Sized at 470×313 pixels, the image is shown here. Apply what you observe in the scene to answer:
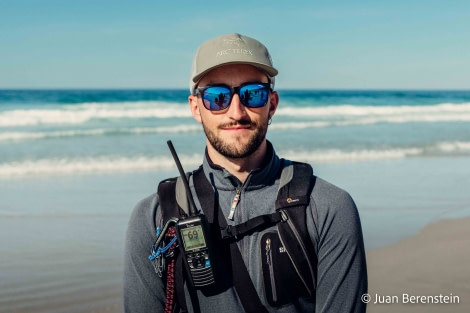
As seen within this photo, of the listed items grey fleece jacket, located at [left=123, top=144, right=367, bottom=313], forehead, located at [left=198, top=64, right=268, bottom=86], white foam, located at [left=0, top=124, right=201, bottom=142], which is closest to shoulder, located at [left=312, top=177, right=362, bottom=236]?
grey fleece jacket, located at [left=123, top=144, right=367, bottom=313]

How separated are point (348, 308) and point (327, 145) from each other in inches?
595

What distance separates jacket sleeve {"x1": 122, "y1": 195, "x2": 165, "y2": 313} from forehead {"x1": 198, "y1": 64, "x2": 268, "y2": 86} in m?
0.59

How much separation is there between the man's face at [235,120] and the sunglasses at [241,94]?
2cm

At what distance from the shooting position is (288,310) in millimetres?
2223

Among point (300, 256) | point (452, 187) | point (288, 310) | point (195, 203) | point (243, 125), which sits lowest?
point (452, 187)

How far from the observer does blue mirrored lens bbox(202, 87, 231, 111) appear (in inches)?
94.3

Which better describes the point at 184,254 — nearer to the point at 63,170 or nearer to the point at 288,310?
the point at 288,310

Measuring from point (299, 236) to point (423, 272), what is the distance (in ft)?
14.3

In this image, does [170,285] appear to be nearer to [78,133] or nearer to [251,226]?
[251,226]

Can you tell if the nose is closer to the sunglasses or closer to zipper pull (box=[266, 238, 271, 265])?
the sunglasses

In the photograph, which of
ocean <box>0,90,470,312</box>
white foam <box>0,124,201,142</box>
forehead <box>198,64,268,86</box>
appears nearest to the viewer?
forehead <box>198,64,268,86</box>

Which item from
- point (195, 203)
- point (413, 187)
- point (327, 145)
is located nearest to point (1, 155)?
point (327, 145)

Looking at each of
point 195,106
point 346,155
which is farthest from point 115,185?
point 195,106

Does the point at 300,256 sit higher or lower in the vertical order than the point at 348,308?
higher
